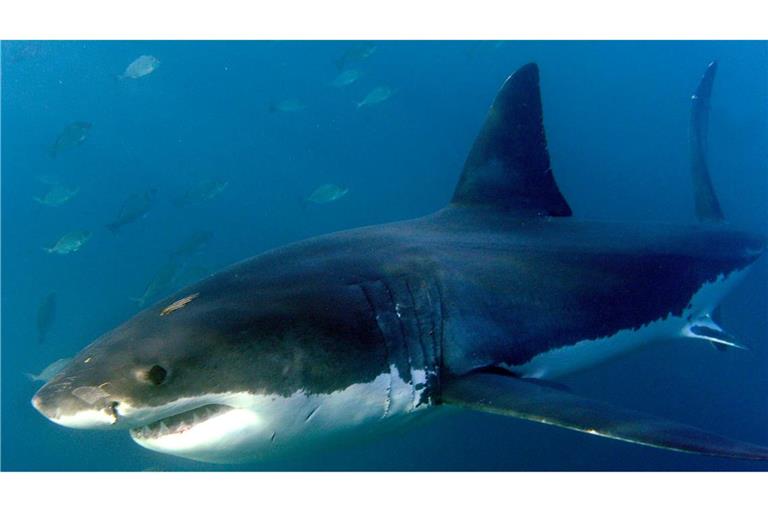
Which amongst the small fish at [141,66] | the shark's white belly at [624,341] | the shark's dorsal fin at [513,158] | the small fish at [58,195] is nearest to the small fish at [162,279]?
the small fish at [58,195]

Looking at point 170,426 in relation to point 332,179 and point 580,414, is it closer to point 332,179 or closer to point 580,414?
point 580,414

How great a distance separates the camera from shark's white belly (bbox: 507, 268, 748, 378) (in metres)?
4.14

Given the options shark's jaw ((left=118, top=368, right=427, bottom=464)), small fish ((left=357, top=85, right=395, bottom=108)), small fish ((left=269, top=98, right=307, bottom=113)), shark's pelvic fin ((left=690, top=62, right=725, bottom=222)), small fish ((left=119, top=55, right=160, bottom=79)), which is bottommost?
shark's jaw ((left=118, top=368, right=427, bottom=464))

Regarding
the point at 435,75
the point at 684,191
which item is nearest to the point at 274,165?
the point at 435,75

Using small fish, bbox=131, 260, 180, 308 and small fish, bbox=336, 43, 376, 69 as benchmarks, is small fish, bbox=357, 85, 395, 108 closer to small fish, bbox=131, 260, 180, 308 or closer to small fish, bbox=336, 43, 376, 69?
small fish, bbox=336, 43, 376, 69

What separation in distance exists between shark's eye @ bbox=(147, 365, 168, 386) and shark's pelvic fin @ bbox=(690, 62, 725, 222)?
23.1ft

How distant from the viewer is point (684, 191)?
907 inches

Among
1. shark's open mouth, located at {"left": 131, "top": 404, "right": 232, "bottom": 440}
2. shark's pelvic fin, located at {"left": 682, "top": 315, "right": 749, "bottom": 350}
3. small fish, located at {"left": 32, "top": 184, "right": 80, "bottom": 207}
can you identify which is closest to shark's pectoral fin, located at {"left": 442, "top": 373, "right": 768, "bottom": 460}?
shark's open mouth, located at {"left": 131, "top": 404, "right": 232, "bottom": 440}

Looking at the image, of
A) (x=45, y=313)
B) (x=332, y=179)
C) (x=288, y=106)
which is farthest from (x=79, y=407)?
(x=332, y=179)

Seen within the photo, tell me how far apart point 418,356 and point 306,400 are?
0.82 metres

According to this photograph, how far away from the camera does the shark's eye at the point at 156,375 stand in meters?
2.43

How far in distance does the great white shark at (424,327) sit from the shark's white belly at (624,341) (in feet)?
0.06

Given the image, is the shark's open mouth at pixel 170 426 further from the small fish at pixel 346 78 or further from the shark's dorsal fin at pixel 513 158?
the small fish at pixel 346 78

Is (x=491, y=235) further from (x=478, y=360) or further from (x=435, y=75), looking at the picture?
(x=435, y=75)
